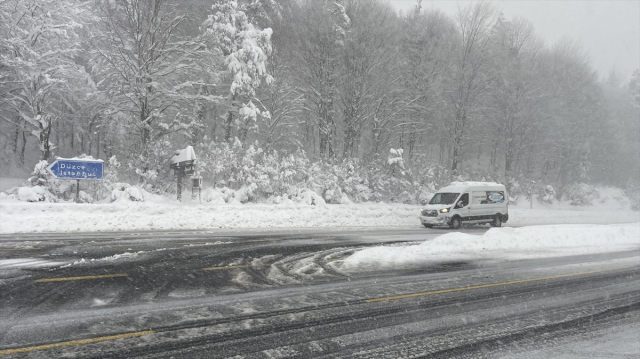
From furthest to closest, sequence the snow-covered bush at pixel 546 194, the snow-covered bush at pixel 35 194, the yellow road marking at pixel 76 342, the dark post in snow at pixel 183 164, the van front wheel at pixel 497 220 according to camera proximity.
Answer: the snow-covered bush at pixel 546 194
the van front wheel at pixel 497 220
the dark post in snow at pixel 183 164
the snow-covered bush at pixel 35 194
the yellow road marking at pixel 76 342

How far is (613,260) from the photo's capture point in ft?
40.9

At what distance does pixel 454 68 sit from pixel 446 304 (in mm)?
34048

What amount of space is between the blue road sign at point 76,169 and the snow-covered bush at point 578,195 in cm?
4364

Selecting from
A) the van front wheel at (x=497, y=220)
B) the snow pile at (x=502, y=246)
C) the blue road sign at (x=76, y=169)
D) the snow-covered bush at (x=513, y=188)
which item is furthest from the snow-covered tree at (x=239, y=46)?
the snow-covered bush at (x=513, y=188)

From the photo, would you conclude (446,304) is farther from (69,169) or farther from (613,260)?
(69,169)

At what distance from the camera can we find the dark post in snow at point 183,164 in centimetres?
2027

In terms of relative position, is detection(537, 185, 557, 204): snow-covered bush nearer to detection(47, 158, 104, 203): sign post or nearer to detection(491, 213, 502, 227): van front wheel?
detection(491, 213, 502, 227): van front wheel

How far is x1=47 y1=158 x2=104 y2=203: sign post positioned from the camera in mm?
17203

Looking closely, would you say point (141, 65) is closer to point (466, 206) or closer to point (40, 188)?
point (40, 188)

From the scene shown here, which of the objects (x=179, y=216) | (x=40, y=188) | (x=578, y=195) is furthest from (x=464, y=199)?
(x=578, y=195)

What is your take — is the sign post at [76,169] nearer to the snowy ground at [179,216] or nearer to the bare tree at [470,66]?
the snowy ground at [179,216]

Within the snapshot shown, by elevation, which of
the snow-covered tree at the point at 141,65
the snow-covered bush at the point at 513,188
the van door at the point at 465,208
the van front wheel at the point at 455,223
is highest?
the snow-covered tree at the point at 141,65

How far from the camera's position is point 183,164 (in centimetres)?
2066

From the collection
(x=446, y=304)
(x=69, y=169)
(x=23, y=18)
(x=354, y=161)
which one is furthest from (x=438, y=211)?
(x=23, y=18)
